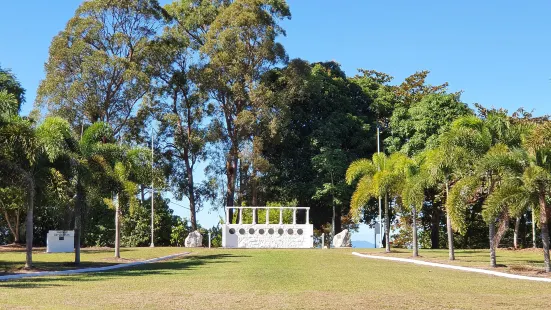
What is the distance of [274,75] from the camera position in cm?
4919

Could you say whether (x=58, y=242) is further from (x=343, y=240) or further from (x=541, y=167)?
(x=541, y=167)

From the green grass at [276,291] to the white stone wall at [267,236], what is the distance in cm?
2382

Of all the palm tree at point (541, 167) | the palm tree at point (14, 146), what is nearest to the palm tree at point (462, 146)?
the palm tree at point (541, 167)

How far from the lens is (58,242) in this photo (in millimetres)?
37875

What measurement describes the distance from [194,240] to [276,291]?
3026 centimetres

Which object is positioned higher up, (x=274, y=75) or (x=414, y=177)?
(x=274, y=75)

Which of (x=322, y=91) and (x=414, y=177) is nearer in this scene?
(x=414, y=177)

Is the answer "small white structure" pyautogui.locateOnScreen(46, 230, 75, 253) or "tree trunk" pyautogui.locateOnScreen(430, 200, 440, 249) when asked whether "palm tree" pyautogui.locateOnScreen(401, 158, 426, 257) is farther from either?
"small white structure" pyautogui.locateOnScreen(46, 230, 75, 253)

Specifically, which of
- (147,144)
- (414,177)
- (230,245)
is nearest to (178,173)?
(147,144)

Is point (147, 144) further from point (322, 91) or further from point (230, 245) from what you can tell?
point (322, 91)

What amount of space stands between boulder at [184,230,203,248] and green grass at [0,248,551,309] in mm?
23343

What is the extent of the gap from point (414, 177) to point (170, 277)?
47.2 feet

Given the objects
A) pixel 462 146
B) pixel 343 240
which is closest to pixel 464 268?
pixel 462 146

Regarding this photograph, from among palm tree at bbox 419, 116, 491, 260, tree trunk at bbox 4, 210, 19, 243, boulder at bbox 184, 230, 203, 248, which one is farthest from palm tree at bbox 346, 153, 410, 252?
tree trunk at bbox 4, 210, 19, 243
